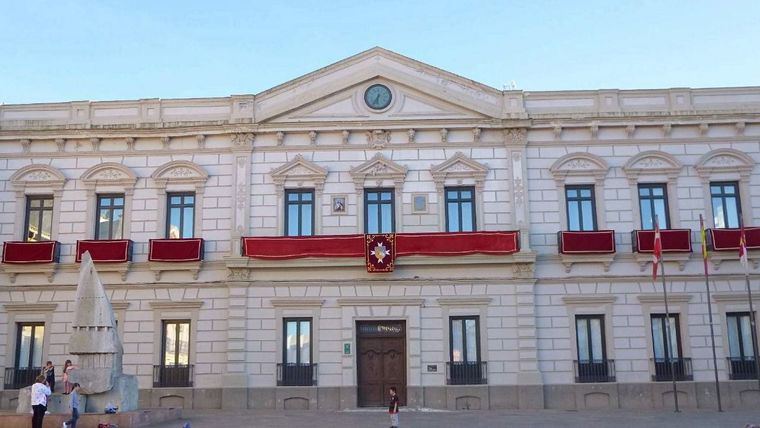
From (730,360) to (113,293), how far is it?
82.9 ft

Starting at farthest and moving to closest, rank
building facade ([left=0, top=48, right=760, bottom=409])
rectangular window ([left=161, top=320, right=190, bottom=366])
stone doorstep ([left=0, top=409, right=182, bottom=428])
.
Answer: rectangular window ([left=161, top=320, right=190, bottom=366]) → building facade ([left=0, top=48, right=760, bottom=409]) → stone doorstep ([left=0, top=409, right=182, bottom=428])

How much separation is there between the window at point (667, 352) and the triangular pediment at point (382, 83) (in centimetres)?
1096

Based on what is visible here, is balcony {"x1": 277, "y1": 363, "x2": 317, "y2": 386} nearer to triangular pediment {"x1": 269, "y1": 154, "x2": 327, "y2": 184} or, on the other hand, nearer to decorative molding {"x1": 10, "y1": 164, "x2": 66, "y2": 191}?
triangular pediment {"x1": 269, "y1": 154, "x2": 327, "y2": 184}

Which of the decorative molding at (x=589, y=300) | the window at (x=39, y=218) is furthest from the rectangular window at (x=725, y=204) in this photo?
the window at (x=39, y=218)

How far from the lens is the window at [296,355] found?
102ft

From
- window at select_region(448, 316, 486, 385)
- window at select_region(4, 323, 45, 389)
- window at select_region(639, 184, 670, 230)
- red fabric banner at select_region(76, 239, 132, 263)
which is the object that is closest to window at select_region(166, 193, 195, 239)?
red fabric banner at select_region(76, 239, 132, 263)

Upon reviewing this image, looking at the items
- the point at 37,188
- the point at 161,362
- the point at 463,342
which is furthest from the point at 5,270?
the point at 463,342

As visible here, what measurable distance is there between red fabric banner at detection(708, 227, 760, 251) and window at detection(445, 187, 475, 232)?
9731 millimetres

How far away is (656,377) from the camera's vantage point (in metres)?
30.6

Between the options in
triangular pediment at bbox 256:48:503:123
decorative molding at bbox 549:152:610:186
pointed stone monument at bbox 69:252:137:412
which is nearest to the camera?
pointed stone monument at bbox 69:252:137:412

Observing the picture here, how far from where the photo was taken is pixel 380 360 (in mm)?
31375

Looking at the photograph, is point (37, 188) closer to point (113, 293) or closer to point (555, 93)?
point (113, 293)

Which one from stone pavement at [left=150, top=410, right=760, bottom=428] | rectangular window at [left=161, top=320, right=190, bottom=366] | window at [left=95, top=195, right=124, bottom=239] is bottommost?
A: stone pavement at [left=150, top=410, right=760, bottom=428]

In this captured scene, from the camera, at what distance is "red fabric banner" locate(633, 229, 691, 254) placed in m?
31.1
